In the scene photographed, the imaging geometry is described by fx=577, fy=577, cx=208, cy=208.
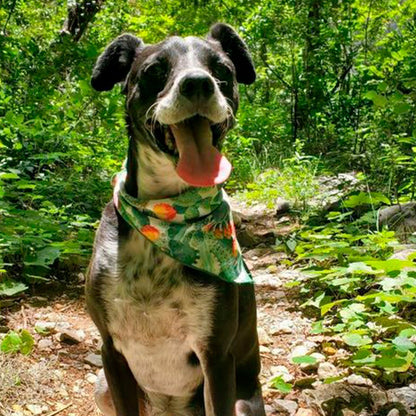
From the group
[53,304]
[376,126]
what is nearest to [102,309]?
[53,304]

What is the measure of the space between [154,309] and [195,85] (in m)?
0.85

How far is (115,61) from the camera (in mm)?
2480

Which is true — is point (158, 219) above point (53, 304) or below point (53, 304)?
above

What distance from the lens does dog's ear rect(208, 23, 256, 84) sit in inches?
103

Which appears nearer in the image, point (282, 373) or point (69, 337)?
point (282, 373)

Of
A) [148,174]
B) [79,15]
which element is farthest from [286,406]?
[79,15]

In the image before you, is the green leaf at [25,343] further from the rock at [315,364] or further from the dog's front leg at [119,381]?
the rock at [315,364]

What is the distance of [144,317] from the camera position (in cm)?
222

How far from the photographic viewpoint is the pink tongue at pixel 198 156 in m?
2.06

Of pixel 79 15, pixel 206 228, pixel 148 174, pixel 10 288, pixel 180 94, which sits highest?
pixel 79 15

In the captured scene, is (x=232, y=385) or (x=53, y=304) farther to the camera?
(x=53, y=304)

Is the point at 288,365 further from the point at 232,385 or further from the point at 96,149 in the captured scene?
the point at 96,149

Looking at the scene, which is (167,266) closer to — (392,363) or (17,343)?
(392,363)

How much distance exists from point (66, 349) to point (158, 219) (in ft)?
4.88
